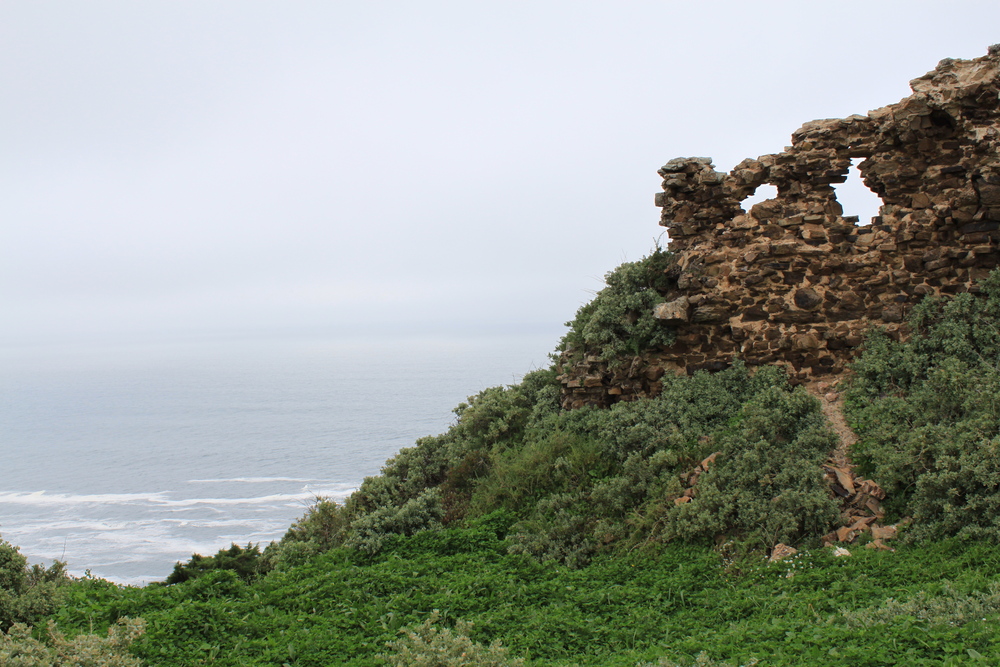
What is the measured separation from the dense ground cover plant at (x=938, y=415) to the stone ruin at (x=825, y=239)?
1.77 feet

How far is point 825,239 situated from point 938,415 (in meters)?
3.57

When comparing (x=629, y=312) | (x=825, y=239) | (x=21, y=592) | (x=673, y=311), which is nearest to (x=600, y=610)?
(x=673, y=311)

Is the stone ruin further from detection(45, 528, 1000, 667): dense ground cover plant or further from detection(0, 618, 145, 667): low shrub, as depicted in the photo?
detection(0, 618, 145, 667): low shrub

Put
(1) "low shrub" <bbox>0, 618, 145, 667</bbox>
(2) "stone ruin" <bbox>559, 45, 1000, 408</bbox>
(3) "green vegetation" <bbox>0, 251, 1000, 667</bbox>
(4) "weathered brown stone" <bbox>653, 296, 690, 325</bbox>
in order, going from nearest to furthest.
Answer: (1) "low shrub" <bbox>0, 618, 145, 667</bbox> → (3) "green vegetation" <bbox>0, 251, 1000, 667</bbox> → (2) "stone ruin" <bbox>559, 45, 1000, 408</bbox> → (4) "weathered brown stone" <bbox>653, 296, 690, 325</bbox>

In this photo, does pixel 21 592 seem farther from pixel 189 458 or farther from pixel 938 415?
pixel 189 458

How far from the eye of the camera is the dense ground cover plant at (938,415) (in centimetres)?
625

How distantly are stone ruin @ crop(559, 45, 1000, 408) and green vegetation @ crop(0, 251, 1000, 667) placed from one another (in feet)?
1.58

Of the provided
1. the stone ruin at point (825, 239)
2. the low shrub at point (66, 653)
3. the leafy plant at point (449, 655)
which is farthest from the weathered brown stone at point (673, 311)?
the low shrub at point (66, 653)

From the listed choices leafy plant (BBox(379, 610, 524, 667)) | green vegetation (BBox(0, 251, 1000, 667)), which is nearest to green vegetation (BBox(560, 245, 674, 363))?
green vegetation (BBox(0, 251, 1000, 667))

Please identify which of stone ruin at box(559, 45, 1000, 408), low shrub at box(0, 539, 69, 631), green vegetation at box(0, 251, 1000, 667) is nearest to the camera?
green vegetation at box(0, 251, 1000, 667)

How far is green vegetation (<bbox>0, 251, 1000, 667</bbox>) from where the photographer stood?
502 cm

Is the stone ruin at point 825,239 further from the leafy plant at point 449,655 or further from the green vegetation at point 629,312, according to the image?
the leafy plant at point 449,655

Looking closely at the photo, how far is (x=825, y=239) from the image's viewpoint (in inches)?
399

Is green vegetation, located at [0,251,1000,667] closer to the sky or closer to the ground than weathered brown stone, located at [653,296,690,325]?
closer to the ground
